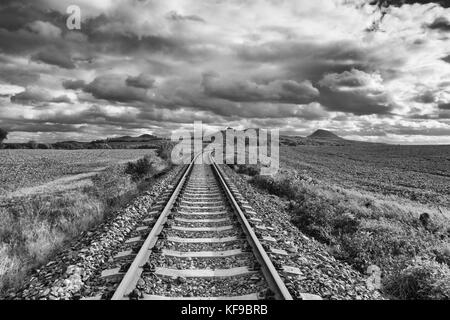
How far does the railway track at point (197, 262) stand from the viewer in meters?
4.35

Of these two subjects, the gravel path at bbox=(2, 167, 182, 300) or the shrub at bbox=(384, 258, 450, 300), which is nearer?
the gravel path at bbox=(2, 167, 182, 300)

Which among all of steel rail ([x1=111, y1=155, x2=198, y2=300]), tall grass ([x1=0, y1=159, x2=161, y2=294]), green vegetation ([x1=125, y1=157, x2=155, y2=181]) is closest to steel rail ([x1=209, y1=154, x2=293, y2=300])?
steel rail ([x1=111, y1=155, x2=198, y2=300])

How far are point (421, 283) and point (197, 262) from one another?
3.49 meters

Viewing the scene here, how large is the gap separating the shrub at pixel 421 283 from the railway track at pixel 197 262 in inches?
78.7

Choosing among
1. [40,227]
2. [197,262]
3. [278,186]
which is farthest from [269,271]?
[278,186]

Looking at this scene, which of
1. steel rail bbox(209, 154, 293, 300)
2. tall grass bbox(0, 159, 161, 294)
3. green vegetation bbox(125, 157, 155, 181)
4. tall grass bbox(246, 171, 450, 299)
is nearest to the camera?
steel rail bbox(209, 154, 293, 300)

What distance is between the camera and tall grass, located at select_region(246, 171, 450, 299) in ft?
16.5

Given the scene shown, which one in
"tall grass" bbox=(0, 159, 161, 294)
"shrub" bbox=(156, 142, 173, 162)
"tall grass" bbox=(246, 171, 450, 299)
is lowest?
"tall grass" bbox=(246, 171, 450, 299)

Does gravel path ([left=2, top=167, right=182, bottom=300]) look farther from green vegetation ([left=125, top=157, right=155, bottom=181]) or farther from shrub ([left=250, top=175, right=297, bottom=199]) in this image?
green vegetation ([left=125, top=157, right=155, bottom=181])

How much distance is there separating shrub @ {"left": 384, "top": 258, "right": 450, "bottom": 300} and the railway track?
2.00 metres

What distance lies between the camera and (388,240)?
7.16 m

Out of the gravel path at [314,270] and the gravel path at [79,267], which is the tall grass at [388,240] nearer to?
the gravel path at [314,270]

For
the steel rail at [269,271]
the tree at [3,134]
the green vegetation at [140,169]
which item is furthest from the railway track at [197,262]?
the tree at [3,134]
